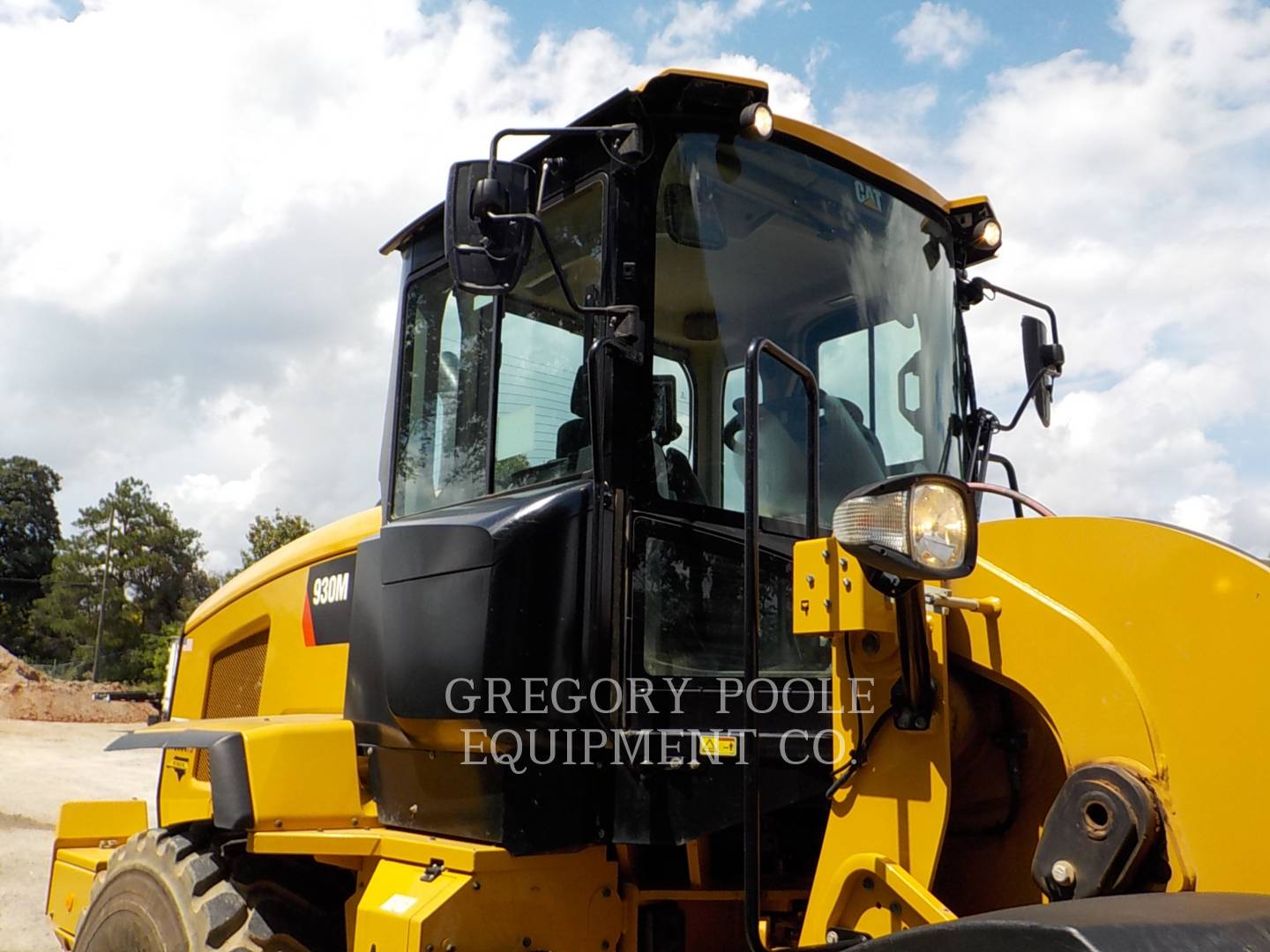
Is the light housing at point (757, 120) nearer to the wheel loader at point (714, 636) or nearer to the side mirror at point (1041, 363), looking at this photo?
the wheel loader at point (714, 636)

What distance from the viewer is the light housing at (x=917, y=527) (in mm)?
1928

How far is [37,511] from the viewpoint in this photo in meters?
64.4

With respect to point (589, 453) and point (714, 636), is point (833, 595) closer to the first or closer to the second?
point (714, 636)

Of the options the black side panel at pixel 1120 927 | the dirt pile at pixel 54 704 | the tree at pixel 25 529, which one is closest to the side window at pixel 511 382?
the black side panel at pixel 1120 927

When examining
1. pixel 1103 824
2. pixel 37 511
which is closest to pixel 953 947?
A: pixel 1103 824

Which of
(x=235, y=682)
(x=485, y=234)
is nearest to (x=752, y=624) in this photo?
(x=485, y=234)

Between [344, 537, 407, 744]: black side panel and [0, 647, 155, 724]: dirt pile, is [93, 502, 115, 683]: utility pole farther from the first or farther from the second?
[344, 537, 407, 744]: black side panel

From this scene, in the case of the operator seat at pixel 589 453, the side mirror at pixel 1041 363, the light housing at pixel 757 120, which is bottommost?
the operator seat at pixel 589 453

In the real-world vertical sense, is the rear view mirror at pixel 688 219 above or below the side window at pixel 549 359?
above

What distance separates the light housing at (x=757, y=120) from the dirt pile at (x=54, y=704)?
28204mm

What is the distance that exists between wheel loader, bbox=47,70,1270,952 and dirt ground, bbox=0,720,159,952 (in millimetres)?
2378

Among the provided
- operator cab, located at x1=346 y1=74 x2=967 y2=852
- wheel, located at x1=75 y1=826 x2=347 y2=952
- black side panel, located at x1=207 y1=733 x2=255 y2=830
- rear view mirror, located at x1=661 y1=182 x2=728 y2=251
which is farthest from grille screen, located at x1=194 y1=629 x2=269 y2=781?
rear view mirror, located at x1=661 y1=182 x2=728 y2=251

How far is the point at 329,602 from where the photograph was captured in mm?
3740

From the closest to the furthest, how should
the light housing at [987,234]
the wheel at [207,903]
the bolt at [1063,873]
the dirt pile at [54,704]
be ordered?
the bolt at [1063,873], the wheel at [207,903], the light housing at [987,234], the dirt pile at [54,704]
